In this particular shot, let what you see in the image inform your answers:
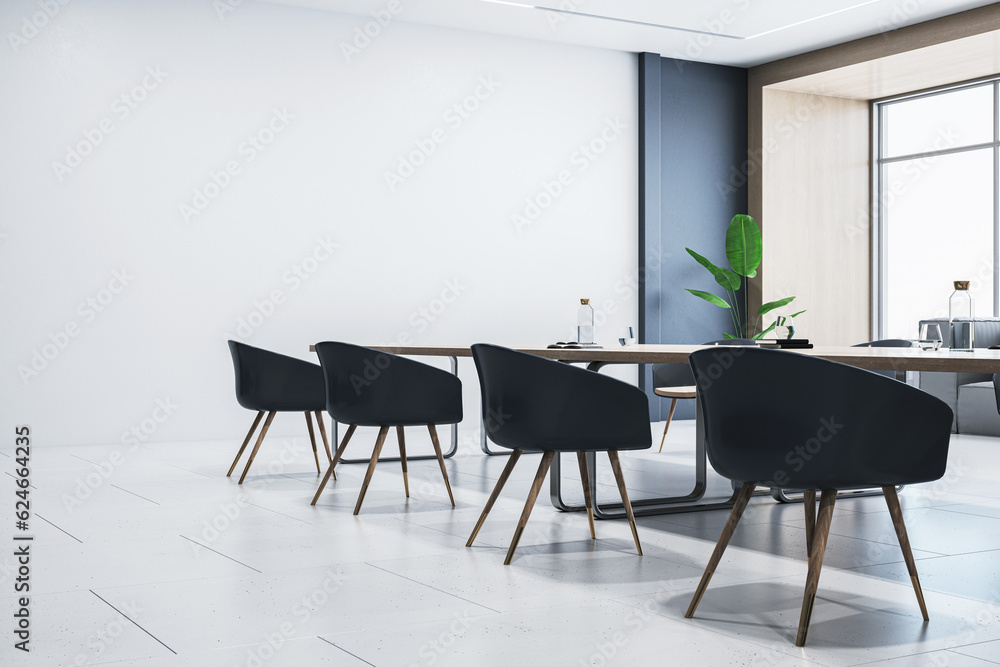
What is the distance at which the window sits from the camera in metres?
7.61

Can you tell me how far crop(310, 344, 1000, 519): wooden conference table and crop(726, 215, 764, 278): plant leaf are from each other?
3.93m

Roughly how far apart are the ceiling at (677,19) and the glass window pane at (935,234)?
→ 1459 mm

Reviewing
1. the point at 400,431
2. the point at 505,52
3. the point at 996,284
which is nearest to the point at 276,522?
the point at 400,431

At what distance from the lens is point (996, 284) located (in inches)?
297

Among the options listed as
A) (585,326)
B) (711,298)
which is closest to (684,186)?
(711,298)

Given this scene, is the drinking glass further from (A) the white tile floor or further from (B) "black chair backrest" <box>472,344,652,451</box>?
(B) "black chair backrest" <box>472,344,652,451</box>

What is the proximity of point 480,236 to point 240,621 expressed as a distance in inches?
199

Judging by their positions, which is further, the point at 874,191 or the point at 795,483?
the point at 874,191

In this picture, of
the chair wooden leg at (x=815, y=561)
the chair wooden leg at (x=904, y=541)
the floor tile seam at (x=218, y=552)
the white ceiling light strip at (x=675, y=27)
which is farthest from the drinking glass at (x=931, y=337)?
the white ceiling light strip at (x=675, y=27)

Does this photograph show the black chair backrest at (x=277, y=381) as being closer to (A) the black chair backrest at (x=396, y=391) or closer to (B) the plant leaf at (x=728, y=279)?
(A) the black chair backrest at (x=396, y=391)

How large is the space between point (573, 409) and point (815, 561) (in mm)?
854

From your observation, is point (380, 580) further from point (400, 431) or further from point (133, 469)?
point (133, 469)

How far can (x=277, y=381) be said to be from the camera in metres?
4.42

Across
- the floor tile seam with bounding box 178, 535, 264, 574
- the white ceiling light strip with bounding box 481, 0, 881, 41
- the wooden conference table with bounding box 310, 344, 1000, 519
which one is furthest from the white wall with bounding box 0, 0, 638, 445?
the floor tile seam with bounding box 178, 535, 264, 574
